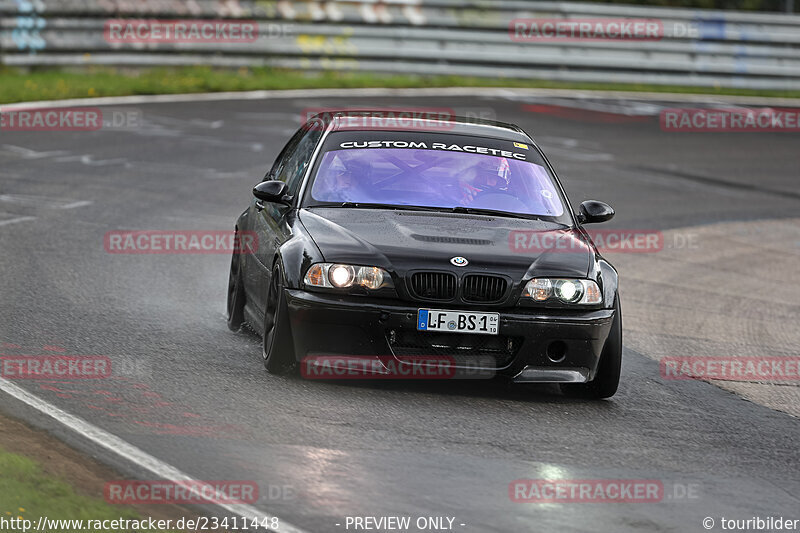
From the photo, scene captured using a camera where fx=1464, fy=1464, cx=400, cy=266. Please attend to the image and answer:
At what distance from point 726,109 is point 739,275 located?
46.4ft

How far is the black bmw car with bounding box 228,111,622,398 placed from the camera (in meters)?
7.90

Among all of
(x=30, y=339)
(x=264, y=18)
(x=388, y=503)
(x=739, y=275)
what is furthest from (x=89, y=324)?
(x=264, y=18)

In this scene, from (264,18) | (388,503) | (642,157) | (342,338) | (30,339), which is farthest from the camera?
(264,18)

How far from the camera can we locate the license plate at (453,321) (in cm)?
786

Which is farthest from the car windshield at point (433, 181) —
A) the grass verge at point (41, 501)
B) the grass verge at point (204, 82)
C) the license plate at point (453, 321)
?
Result: the grass verge at point (204, 82)

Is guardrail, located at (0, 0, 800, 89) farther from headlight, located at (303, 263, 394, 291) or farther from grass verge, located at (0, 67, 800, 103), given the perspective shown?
headlight, located at (303, 263, 394, 291)

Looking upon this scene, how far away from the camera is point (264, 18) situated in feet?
89.8

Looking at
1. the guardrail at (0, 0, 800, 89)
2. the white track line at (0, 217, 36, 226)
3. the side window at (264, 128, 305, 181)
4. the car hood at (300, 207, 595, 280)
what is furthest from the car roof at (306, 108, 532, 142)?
the guardrail at (0, 0, 800, 89)

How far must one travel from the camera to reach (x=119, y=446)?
6.55m

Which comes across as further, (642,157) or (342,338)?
(642,157)

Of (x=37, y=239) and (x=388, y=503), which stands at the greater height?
(x=388, y=503)

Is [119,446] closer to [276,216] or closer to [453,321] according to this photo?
[453,321]

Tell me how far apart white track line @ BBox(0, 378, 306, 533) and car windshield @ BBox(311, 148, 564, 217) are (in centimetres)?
234

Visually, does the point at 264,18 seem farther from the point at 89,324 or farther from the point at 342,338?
the point at 342,338
